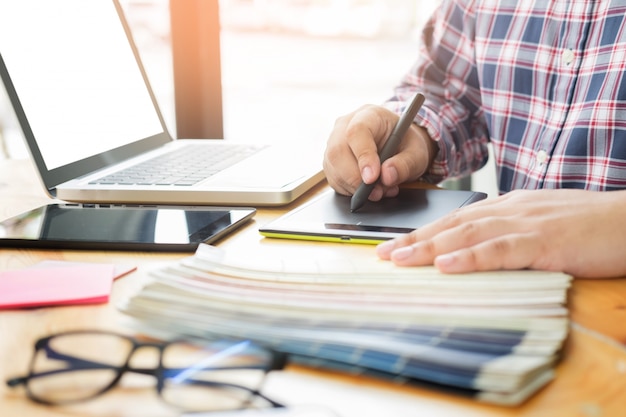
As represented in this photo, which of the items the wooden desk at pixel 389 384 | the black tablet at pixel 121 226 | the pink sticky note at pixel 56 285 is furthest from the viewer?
the black tablet at pixel 121 226

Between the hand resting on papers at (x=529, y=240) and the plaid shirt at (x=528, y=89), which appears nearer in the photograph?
the hand resting on papers at (x=529, y=240)

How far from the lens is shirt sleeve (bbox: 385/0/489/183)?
1.17 meters

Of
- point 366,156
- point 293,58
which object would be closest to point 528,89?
point 366,156

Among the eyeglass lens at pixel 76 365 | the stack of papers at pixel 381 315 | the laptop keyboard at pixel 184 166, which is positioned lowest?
the laptop keyboard at pixel 184 166

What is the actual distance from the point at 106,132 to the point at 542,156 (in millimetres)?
666

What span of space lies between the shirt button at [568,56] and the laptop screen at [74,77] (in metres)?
0.67

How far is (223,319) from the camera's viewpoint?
1.50ft

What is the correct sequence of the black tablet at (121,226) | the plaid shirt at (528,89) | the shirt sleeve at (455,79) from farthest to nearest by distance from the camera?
1. the shirt sleeve at (455,79)
2. the plaid shirt at (528,89)
3. the black tablet at (121,226)

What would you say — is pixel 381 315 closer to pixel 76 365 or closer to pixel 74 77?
pixel 76 365

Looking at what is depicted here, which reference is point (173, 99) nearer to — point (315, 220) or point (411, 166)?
point (411, 166)

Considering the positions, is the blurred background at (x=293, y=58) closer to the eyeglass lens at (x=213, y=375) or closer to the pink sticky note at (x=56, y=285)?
the pink sticky note at (x=56, y=285)

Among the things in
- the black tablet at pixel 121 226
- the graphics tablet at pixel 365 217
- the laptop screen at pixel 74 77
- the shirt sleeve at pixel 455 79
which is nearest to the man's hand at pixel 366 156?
the graphics tablet at pixel 365 217

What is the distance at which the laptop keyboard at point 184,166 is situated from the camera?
0.91 metres

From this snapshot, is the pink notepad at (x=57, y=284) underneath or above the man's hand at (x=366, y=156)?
underneath
